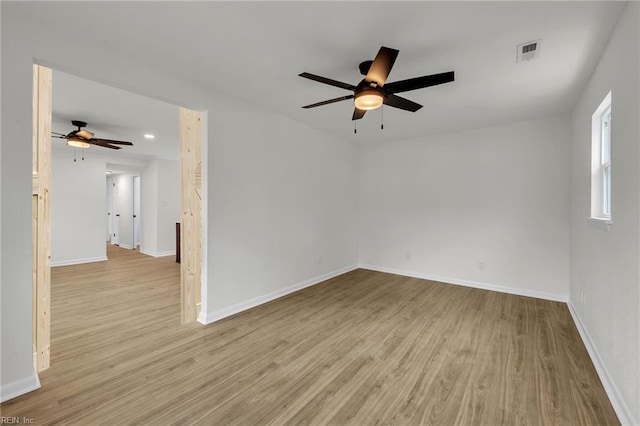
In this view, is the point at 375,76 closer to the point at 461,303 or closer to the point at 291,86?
the point at 291,86

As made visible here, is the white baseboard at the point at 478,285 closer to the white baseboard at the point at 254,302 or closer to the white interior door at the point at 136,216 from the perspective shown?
the white baseboard at the point at 254,302

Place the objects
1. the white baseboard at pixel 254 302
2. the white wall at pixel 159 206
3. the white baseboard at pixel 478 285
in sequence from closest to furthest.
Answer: the white baseboard at pixel 254 302 < the white baseboard at pixel 478 285 < the white wall at pixel 159 206

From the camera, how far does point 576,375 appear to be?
210cm

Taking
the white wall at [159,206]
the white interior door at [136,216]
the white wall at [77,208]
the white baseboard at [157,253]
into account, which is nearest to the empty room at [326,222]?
the white wall at [77,208]

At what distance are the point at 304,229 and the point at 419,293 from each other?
196 centimetres

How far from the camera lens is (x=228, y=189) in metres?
3.17

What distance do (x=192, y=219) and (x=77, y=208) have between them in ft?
16.6

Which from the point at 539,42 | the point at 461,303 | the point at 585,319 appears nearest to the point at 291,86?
the point at 539,42

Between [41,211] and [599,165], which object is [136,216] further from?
[599,165]

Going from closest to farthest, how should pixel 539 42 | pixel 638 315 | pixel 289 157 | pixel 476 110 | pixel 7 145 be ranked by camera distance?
pixel 638 315 → pixel 7 145 → pixel 539 42 → pixel 476 110 → pixel 289 157

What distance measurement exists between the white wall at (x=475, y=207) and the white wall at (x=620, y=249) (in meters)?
1.37

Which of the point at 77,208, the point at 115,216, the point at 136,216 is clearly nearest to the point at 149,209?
the point at 136,216

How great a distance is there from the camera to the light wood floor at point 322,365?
172cm

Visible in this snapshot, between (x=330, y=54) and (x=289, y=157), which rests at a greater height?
(x=330, y=54)
